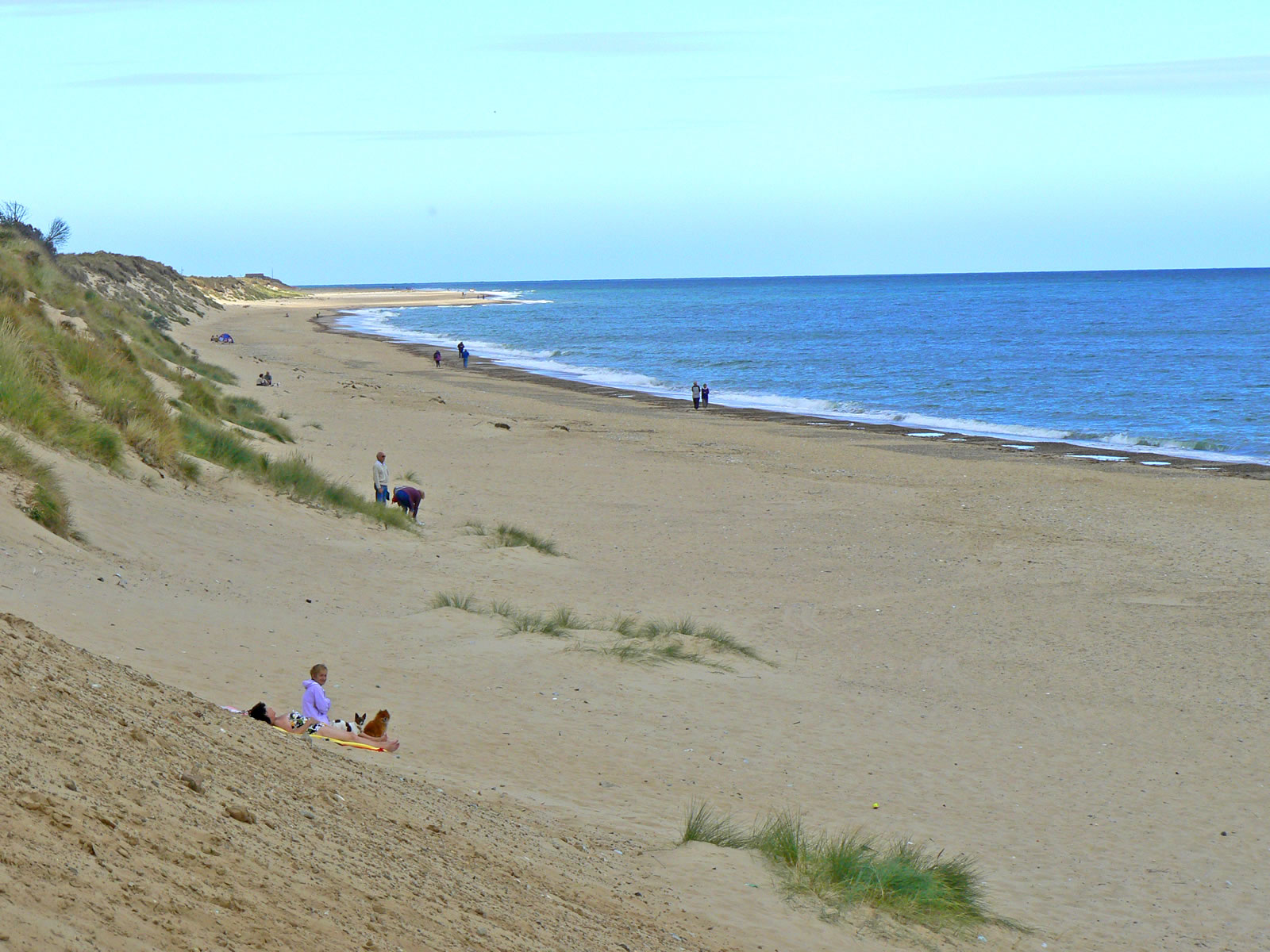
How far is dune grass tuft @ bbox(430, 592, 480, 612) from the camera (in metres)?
12.0

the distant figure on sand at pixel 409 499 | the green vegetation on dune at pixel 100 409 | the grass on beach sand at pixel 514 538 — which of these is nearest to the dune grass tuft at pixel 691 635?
the grass on beach sand at pixel 514 538

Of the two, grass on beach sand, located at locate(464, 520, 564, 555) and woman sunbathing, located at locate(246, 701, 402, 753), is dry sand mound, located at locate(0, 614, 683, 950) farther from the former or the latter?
grass on beach sand, located at locate(464, 520, 564, 555)

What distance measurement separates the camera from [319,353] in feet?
192

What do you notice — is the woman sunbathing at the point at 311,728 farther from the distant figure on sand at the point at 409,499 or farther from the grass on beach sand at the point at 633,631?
the distant figure on sand at the point at 409,499

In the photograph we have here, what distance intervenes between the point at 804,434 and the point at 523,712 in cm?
2450

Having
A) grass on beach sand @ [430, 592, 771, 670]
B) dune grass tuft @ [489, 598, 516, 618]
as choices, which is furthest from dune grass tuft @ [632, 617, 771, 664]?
dune grass tuft @ [489, 598, 516, 618]

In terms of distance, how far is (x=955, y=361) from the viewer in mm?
60562

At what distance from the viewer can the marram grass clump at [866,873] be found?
620 cm

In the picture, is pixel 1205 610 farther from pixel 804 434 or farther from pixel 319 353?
pixel 319 353

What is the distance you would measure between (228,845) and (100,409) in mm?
12119

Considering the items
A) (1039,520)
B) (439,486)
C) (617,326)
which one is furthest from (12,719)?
(617,326)

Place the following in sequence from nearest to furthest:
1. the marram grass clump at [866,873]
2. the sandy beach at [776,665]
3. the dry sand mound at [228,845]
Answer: the dry sand mound at [228,845], the marram grass clump at [866,873], the sandy beach at [776,665]

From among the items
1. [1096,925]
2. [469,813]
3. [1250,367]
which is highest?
[1250,367]

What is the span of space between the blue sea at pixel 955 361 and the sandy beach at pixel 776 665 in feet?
52.4
